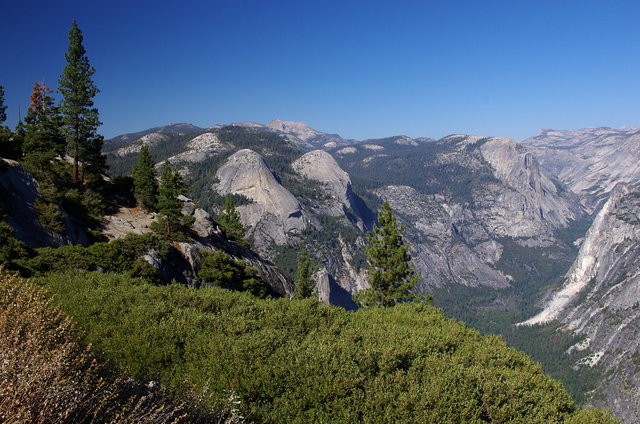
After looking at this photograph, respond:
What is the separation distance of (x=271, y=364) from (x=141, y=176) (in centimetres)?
3770

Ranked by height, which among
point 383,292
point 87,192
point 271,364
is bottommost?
point 383,292

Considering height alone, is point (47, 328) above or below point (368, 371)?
above

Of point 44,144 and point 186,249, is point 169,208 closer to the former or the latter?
point 186,249

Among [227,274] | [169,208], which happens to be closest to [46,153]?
[169,208]

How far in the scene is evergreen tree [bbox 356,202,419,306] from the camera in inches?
1468

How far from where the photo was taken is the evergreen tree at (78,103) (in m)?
33.7

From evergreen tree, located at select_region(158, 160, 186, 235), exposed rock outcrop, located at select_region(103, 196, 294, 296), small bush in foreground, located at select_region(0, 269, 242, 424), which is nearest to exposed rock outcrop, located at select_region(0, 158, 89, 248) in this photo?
exposed rock outcrop, located at select_region(103, 196, 294, 296)

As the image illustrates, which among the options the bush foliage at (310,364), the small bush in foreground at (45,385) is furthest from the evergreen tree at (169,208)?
the small bush in foreground at (45,385)

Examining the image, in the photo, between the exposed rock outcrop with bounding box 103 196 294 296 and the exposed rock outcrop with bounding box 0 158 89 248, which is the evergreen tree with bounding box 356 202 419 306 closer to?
the exposed rock outcrop with bounding box 103 196 294 296

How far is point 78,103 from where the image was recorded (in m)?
34.7

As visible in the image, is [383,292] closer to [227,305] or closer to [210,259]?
[210,259]

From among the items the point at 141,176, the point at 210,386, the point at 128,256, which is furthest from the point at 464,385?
the point at 141,176

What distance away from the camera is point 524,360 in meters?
13.8

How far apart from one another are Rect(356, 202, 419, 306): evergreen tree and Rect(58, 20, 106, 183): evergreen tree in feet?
98.3
